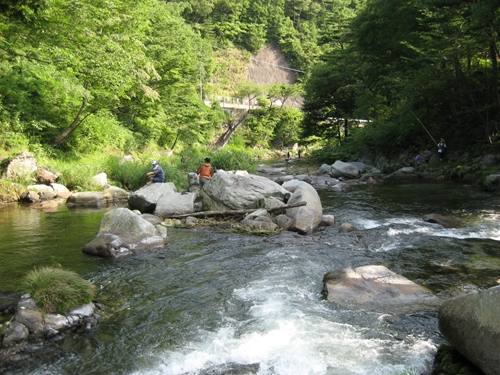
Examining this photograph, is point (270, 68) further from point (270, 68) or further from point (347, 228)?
point (347, 228)

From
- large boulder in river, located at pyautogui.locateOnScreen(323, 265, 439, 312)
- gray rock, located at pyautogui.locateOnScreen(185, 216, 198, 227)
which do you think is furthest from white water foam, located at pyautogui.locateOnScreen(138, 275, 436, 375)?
gray rock, located at pyautogui.locateOnScreen(185, 216, 198, 227)

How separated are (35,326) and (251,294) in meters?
2.89

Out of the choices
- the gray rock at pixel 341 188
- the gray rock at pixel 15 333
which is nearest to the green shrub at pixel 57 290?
the gray rock at pixel 15 333

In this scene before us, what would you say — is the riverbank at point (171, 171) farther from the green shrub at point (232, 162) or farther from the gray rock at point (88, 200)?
the gray rock at point (88, 200)

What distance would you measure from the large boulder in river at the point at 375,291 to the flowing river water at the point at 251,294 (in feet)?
0.60

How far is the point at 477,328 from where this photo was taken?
363cm

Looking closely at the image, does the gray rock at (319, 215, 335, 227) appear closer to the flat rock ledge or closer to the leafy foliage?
the flat rock ledge

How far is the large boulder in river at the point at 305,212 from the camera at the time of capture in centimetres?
1012

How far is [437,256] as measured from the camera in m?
7.88

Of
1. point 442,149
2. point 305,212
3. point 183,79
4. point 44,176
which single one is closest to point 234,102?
point 183,79

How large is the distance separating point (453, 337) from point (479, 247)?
5.21 m

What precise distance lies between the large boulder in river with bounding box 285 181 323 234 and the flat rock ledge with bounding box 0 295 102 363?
5731 mm

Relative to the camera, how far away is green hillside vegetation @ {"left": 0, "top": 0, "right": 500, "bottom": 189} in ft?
41.5

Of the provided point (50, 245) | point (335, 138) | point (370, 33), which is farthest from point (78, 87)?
point (335, 138)
